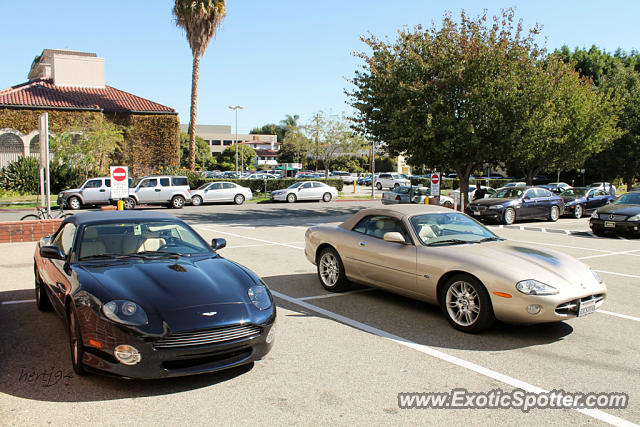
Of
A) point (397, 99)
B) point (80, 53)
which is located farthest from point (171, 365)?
point (80, 53)

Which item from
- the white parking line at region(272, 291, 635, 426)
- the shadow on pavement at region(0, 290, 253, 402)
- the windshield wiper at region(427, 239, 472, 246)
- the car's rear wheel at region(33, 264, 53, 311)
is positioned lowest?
the white parking line at region(272, 291, 635, 426)

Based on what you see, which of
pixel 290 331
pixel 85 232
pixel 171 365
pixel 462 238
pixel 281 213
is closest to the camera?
pixel 171 365

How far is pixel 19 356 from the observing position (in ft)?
16.4

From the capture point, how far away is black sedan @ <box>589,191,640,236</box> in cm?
1603

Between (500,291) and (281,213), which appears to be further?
(281,213)

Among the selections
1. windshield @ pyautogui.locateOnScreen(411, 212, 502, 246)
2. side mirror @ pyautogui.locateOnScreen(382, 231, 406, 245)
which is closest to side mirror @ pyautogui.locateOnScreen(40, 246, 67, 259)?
side mirror @ pyautogui.locateOnScreen(382, 231, 406, 245)

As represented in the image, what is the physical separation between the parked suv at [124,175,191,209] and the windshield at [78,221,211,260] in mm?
22785

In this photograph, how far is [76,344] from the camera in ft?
14.3

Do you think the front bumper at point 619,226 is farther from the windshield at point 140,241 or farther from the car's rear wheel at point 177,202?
the car's rear wheel at point 177,202

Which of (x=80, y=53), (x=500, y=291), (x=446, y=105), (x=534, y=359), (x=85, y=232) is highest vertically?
(x=80, y=53)

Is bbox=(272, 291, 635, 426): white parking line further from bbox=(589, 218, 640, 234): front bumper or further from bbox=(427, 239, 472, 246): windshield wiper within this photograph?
bbox=(589, 218, 640, 234): front bumper

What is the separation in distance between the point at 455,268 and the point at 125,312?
3.60 m

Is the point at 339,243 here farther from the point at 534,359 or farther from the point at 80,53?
the point at 80,53

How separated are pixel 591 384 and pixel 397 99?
1845cm
